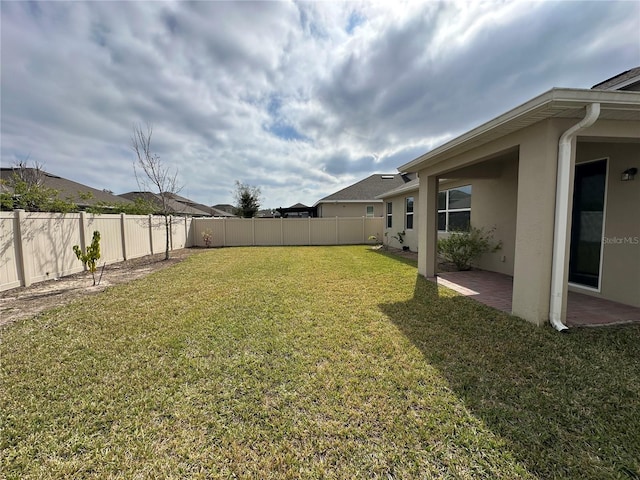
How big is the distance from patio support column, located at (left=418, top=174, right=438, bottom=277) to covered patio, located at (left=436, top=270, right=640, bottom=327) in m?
0.43

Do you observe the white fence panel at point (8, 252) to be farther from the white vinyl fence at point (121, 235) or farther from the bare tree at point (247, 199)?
the bare tree at point (247, 199)

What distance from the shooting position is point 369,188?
21719 mm

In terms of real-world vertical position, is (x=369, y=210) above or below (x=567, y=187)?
above

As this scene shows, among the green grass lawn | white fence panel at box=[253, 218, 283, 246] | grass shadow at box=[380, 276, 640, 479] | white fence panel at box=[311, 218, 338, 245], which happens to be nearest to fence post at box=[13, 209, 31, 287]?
the green grass lawn

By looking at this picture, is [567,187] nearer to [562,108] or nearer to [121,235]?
[562,108]

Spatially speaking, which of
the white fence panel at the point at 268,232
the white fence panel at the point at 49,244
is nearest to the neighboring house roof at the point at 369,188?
the white fence panel at the point at 268,232

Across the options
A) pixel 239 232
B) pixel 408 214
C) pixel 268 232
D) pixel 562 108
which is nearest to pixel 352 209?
pixel 268 232

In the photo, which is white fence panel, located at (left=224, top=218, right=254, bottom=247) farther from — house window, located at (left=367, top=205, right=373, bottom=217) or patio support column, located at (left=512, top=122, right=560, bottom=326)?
patio support column, located at (left=512, top=122, right=560, bottom=326)

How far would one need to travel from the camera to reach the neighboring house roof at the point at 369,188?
20.6 meters

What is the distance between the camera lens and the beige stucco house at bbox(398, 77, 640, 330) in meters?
3.54

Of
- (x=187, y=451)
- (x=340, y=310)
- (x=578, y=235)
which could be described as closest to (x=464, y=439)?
(x=187, y=451)

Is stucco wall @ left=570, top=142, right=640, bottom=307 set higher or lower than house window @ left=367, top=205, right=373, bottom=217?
lower

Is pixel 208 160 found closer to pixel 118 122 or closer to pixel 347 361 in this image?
pixel 118 122

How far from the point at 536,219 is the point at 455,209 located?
6080mm
